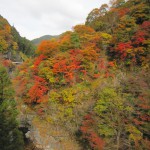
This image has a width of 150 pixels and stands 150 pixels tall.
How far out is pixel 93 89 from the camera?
20.8 meters

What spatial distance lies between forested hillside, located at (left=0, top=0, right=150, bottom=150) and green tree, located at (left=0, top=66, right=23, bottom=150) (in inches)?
157

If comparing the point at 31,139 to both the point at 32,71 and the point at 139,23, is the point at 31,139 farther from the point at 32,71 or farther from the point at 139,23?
the point at 139,23

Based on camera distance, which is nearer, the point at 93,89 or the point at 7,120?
the point at 7,120

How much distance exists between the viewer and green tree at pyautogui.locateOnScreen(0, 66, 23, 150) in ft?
49.3

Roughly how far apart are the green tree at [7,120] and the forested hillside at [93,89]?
13.1 feet

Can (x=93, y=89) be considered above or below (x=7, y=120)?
above

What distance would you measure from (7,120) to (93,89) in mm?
9774

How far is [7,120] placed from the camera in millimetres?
15562

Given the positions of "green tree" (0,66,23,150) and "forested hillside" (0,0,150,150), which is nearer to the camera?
"green tree" (0,66,23,150)

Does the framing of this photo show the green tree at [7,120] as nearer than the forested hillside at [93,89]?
Yes

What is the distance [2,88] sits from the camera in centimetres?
1659

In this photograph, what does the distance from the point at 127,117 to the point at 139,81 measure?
3.49m

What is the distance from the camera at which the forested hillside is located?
15.5m

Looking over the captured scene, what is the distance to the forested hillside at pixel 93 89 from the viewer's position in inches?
610
